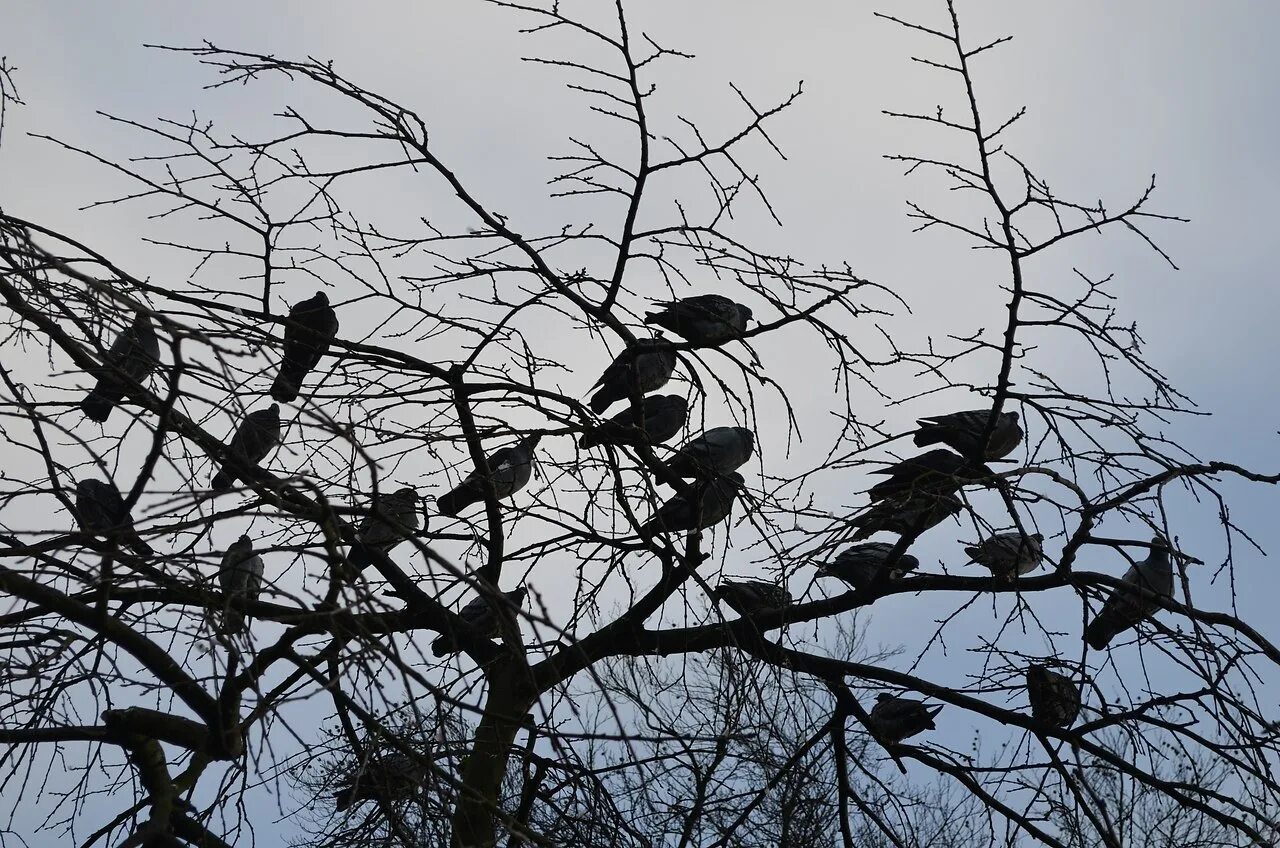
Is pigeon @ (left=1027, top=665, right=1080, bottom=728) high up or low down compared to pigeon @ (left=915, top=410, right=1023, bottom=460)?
down

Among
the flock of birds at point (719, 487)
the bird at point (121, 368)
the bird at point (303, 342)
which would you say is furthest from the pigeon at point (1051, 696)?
the bird at point (121, 368)

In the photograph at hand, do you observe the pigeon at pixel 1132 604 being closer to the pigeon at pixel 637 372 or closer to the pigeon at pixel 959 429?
the pigeon at pixel 959 429

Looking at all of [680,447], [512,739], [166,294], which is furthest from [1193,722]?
[166,294]

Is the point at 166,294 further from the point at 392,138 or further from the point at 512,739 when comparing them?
the point at 512,739

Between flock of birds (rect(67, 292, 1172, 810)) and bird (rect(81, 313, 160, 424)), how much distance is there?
14 millimetres

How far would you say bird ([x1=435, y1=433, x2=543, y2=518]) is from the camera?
3672 millimetres

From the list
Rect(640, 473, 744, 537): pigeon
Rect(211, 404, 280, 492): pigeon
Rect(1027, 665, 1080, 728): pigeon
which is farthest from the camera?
Rect(1027, 665, 1080, 728): pigeon

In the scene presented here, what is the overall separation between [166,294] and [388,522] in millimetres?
1504

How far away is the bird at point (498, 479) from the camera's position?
367 centimetres

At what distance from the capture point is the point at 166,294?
3.18 metres

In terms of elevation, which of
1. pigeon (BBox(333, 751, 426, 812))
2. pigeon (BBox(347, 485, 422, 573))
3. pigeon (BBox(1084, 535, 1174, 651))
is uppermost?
pigeon (BBox(1084, 535, 1174, 651))

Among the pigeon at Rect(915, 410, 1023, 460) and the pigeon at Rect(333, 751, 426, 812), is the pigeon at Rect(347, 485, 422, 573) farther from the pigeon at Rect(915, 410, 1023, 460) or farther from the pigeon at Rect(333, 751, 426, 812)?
the pigeon at Rect(915, 410, 1023, 460)

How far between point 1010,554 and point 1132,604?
0.43m

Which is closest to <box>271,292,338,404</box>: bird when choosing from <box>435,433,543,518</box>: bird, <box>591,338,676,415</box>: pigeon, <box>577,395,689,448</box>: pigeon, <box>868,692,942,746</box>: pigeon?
<box>435,433,543,518</box>: bird
